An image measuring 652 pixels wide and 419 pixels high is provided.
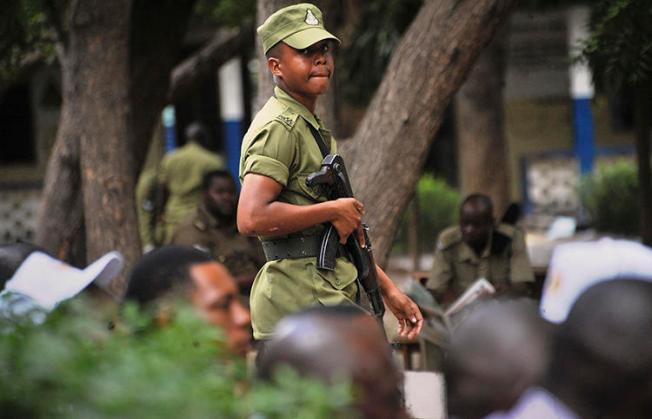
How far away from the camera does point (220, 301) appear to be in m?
3.13

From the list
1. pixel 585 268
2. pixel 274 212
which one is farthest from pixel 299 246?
pixel 585 268

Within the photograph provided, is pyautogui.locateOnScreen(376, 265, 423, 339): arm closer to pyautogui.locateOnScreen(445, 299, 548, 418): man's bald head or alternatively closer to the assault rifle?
the assault rifle

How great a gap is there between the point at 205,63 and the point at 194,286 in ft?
23.6

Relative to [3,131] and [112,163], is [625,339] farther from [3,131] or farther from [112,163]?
[3,131]

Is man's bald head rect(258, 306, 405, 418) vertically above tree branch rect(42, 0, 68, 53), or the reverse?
tree branch rect(42, 0, 68, 53)

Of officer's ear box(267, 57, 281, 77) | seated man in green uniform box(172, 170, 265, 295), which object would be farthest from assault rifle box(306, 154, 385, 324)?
seated man in green uniform box(172, 170, 265, 295)

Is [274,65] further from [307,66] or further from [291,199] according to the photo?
[291,199]

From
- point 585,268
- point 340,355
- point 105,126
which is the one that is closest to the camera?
point 340,355

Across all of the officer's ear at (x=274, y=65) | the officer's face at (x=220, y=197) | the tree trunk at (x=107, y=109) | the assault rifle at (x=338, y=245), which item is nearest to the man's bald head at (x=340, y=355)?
the assault rifle at (x=338, y=245)

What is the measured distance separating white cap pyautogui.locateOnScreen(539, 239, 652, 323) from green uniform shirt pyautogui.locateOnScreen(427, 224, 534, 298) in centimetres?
384

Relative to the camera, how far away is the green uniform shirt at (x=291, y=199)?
3762mm

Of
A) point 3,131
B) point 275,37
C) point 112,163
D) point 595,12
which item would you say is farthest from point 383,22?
point 3,131

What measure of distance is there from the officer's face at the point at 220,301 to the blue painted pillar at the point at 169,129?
1385 cm

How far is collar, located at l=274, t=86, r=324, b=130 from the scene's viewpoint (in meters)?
3.84
